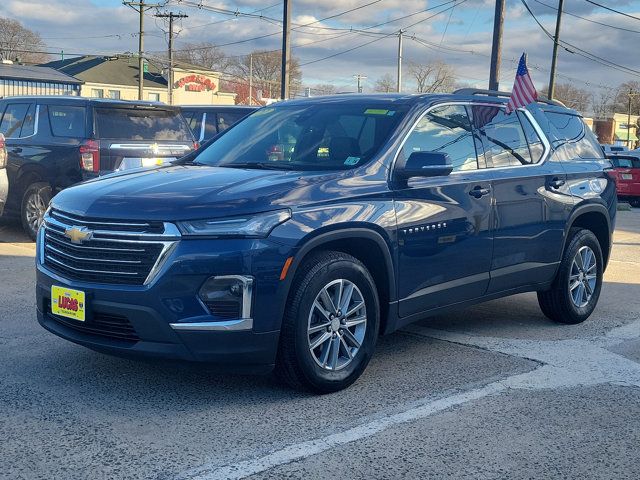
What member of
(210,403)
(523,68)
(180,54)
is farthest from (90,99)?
(180,54)

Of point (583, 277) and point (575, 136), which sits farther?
point (575, 136)

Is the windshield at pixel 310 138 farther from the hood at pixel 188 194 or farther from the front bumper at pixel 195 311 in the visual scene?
the front bumper at pixel 195 311

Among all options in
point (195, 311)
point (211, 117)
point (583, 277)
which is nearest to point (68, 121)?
point (211, 117)

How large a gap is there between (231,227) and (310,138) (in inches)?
58.5

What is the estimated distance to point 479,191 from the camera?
18.4 feet

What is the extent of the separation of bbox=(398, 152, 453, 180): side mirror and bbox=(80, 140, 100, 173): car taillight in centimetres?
592

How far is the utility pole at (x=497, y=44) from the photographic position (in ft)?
62.9

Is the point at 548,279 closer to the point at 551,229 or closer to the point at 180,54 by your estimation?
the point at 551,229

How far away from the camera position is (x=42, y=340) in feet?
18.8

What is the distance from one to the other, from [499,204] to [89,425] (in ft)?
10.6

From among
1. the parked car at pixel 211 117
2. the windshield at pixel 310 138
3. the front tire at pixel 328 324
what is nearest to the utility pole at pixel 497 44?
the parked car at pixel 211 117

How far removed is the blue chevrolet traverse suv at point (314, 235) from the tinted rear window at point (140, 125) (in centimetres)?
448

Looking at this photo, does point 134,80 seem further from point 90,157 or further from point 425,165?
point 425,165

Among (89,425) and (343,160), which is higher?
(343,160)
